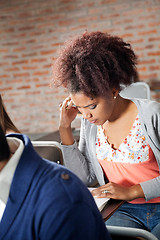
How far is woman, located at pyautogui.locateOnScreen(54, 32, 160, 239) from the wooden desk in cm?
3

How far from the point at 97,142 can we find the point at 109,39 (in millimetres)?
517

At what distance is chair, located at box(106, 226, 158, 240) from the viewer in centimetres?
93

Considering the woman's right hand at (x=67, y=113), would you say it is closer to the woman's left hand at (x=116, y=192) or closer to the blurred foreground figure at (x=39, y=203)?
the woman's left hand at (x=116, y=192)

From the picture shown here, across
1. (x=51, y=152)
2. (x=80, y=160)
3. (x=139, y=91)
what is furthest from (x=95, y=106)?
(x=139, y=91)

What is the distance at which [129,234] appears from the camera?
3.08 feet

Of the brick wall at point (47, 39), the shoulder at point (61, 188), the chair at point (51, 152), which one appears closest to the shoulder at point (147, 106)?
the shoulder at point (61, 188)

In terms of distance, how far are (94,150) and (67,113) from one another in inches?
9.7

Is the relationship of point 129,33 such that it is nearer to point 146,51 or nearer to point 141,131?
point 146,51

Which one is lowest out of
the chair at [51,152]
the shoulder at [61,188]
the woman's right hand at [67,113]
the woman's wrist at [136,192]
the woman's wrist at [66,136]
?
the chair at [51,152]

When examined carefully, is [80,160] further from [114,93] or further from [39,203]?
[39,203]

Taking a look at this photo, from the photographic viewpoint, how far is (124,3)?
13.8ft

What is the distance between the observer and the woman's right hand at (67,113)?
160 centimetres

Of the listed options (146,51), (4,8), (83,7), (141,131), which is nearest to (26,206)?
(141,131)

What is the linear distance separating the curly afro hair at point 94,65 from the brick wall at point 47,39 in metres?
2.89
